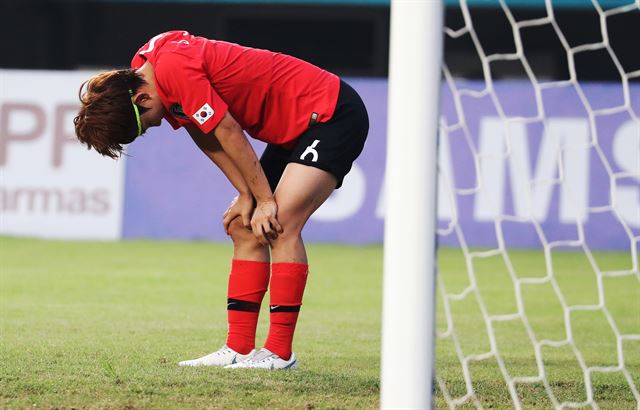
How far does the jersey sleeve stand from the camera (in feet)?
14.2

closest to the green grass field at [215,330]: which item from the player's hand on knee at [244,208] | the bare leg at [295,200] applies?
the bare leg at [295,200]

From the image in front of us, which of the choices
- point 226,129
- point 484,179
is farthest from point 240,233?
point 484,179

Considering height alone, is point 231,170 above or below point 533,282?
above

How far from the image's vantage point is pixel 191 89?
14.2 ft

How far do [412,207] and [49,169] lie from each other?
9.75m

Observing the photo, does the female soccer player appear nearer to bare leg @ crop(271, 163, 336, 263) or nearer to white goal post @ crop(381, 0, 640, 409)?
bare leg @ crop(271, 163, 336, 263)

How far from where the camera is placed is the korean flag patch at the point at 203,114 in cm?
432

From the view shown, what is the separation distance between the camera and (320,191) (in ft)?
15.0

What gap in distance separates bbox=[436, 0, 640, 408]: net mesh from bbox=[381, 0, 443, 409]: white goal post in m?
0.17

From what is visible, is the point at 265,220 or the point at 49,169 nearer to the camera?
the point at 265,220

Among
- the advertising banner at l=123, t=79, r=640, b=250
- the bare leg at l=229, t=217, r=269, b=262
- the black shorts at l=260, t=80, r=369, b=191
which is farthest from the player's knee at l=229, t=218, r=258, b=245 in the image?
the advertising banner at l=123, t=79, r=640, b=250

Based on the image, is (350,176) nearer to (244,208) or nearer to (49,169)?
(49,169)

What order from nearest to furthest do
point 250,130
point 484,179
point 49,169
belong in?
point 250,130 < point 484,179 < point 49,169

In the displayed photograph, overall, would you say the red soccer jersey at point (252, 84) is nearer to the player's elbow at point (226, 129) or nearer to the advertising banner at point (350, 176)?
the player's elbow at point (226, 129)
